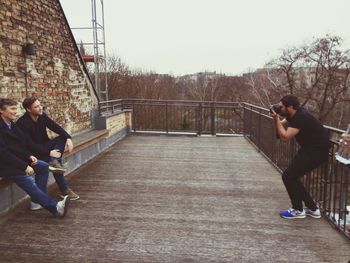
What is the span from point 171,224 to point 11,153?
1.91m

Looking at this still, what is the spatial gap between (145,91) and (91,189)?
21645 mm

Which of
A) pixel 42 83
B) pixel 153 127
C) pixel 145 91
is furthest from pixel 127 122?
pixel 145 91

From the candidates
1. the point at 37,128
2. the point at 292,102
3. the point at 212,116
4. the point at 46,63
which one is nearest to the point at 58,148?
the point at 37,128

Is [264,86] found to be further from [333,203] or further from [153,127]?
[333,203]

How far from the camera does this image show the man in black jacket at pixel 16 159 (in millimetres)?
3656

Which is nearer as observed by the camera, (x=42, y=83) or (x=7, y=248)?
(x=7, y=248)

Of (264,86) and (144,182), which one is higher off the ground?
(264,86)

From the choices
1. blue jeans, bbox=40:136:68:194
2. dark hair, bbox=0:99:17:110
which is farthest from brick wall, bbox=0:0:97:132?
dark hair, bbox=0:99:17:110

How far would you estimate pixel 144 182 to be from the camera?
5672 millimetres

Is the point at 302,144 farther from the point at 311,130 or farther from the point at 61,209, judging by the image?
the point at 61,209

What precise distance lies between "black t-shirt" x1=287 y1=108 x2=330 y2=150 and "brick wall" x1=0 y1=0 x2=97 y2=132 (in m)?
3.91

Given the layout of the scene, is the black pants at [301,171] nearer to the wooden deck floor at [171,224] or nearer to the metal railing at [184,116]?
the wooden deck floor at [171,224]

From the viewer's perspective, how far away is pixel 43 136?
4.53 m

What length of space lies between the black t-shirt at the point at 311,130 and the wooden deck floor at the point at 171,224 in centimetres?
91
